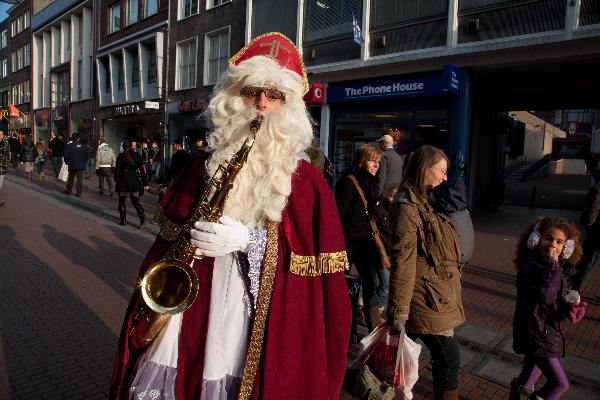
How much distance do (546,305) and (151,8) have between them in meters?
22.6

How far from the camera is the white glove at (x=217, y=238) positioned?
1.65 meters

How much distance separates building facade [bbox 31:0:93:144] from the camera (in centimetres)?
2806

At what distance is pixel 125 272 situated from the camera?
19.4 feet

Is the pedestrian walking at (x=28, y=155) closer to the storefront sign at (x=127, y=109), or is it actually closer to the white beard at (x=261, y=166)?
the storefront sign at (x=127, y=109)

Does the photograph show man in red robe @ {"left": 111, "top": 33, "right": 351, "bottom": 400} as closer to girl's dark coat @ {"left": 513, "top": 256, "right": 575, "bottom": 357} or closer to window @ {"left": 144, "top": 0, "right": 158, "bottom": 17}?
girl's dark coat @ {"left": 513, "top": 256, "right": 575, "bottom": 357}

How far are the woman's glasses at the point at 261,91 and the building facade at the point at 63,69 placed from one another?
28.0 meters

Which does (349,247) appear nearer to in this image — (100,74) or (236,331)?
(236,331)

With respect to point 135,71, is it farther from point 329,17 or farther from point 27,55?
point 27,55

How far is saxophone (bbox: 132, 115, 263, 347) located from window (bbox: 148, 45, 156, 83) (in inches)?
841

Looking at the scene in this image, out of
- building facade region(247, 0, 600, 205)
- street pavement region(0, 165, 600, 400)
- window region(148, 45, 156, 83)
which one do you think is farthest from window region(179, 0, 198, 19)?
street pavement region(0, 165, 600, 400)

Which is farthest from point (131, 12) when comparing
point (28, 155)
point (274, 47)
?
point (274, 47)

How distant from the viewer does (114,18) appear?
24688mm

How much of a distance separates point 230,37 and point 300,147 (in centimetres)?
1611

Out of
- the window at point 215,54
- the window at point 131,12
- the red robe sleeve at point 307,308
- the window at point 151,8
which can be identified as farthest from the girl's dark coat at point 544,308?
the window at point 131,12
